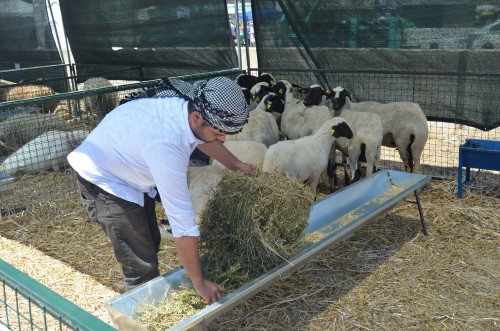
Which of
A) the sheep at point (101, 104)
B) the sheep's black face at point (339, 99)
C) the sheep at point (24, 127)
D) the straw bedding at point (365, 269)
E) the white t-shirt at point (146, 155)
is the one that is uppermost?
the white t-shirt at point (146, 155)

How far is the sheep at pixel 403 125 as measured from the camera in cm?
631

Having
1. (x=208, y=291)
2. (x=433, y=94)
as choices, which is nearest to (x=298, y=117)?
(x=433, y=94)

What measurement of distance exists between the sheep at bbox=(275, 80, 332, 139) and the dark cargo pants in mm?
3751

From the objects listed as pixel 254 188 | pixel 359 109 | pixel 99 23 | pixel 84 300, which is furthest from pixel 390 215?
pixel 99 23

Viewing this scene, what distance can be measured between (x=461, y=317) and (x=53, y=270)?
3.40 m

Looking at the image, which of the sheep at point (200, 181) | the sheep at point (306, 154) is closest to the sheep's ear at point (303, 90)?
the sheep at point (306, 154)

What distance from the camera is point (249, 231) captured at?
3.23 meters

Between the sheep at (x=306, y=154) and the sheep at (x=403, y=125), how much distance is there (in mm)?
1038

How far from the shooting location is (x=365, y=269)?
4.50 m

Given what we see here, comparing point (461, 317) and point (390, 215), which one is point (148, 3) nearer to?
point (390, 215)

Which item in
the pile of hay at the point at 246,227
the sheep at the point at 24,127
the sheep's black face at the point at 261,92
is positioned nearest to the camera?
the pile of hay at the point at 246,227

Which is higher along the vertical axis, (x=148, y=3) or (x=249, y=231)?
(x=148, y=3)

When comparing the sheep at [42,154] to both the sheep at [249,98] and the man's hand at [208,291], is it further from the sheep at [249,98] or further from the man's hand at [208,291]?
the man's hand at [208,291]

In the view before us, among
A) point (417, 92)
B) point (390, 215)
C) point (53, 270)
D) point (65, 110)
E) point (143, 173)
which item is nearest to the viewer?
point (143, 173)
